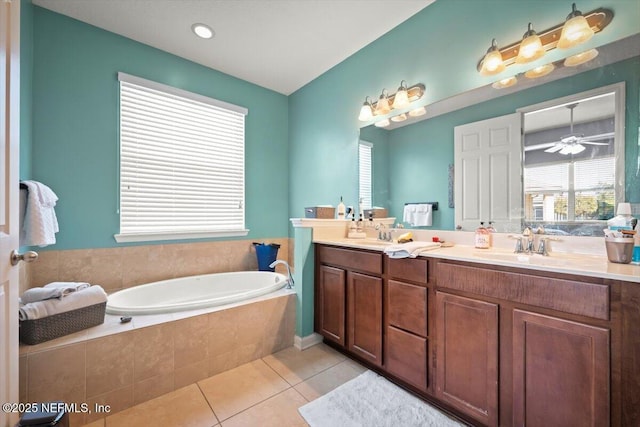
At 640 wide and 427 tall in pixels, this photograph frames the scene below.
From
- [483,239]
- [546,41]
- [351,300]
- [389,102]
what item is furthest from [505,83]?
[351,300]

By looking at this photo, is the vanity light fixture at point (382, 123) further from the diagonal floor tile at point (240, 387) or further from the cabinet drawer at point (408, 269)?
the diagonal floor tile at point (240, 387)

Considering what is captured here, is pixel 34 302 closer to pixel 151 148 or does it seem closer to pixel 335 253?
pixel 151 148

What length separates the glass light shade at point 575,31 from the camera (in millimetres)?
1340

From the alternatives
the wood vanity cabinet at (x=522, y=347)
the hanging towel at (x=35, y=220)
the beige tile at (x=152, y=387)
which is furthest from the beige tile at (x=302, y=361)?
the hanging towel at (x=35, y=220)

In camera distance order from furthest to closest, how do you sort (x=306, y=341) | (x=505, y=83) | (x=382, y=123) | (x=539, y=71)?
(x=382, y=123)
(x=306, y=341)
(x=505, y=83)
(x=539, y=71)

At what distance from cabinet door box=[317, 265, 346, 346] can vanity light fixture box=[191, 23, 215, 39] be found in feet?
7.34

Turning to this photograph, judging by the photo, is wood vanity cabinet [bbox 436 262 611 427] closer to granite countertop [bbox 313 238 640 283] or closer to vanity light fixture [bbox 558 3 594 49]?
granite countertop [bbox 313 238 640 283]

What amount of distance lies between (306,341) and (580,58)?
2.57 metres

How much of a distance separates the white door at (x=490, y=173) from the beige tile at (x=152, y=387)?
218 centimetres

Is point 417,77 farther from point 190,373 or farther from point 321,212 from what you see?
point 190,373

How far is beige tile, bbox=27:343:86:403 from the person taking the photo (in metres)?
1.28

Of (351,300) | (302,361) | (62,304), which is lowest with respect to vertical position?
(302,361)

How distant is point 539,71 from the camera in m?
1.52

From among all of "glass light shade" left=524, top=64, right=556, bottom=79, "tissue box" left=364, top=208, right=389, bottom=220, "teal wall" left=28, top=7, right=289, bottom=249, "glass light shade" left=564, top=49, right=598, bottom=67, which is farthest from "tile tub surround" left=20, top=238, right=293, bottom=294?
"glass light shade" left=564, top=49, right=598, bottom=67
